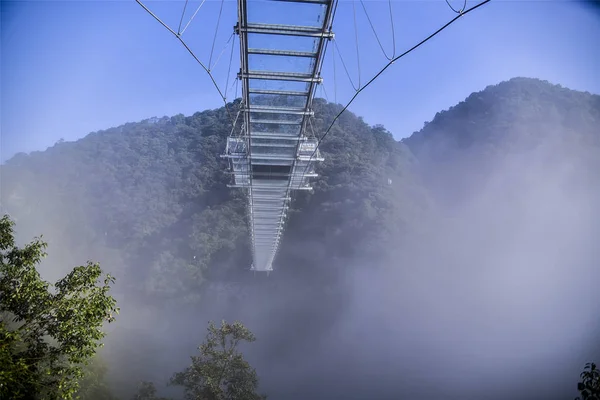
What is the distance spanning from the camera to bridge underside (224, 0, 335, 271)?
199 inches

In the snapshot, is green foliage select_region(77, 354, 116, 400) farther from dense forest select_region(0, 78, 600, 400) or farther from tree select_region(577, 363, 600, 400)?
dense forest select_region(0, 78, 600, 400)

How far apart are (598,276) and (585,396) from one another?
33.2 metres

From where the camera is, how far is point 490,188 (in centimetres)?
3703

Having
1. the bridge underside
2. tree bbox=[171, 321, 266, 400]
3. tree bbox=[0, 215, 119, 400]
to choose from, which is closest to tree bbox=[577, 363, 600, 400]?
the bridge underside

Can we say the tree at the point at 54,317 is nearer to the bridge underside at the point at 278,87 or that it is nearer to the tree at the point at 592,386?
the bridge underside at the point at 278,87

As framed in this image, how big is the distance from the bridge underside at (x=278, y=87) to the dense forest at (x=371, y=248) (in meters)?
20.2

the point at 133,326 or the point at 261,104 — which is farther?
the point at 133,326

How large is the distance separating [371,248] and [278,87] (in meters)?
28.7

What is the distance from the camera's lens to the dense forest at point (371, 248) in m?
28.2

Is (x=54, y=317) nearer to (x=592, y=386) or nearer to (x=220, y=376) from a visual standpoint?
(x=592, y=386)

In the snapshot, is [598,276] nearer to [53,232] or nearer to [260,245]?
[260,245]

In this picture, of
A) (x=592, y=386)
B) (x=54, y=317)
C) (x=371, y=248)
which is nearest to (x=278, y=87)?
(x=54, y=317)

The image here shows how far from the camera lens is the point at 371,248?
3378cm

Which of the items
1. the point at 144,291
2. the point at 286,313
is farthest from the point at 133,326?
the point at 286,313
